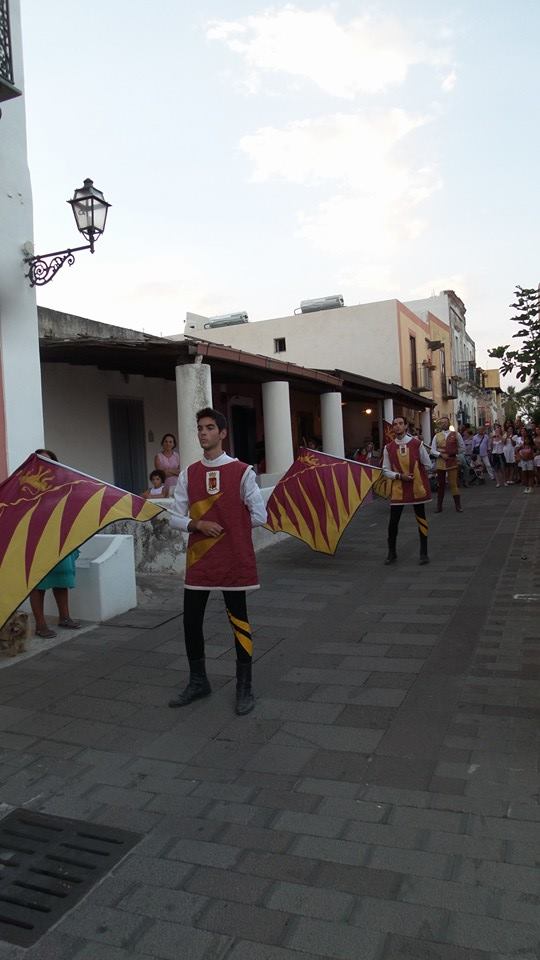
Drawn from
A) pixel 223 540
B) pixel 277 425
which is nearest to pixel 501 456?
pixel 277 425

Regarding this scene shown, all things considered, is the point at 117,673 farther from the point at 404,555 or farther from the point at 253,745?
the point at 404,555

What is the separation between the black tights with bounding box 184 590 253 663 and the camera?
444cm

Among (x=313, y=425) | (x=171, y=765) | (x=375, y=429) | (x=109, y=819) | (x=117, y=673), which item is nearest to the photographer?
(x=109, y=819)

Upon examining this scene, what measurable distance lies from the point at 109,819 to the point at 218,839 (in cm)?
55

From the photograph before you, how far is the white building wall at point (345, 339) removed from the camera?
26203mm

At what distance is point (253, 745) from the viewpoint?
389cm

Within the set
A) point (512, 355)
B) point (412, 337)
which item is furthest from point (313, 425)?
point (512, 355)

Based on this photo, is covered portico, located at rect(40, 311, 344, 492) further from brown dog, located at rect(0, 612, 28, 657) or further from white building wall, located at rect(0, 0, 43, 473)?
brown dog, located at rect(0, 612, 28, 657)

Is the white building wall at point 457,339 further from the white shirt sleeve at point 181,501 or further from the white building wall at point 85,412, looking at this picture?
the white shirt sleeve at point 181,501

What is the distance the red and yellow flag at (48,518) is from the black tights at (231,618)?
59 cm

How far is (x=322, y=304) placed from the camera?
27.2 m

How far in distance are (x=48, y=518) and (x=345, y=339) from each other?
23.1 m

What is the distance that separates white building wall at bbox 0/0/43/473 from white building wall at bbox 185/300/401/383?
63.6ft

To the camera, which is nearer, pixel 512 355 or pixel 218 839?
pixel 218 839
